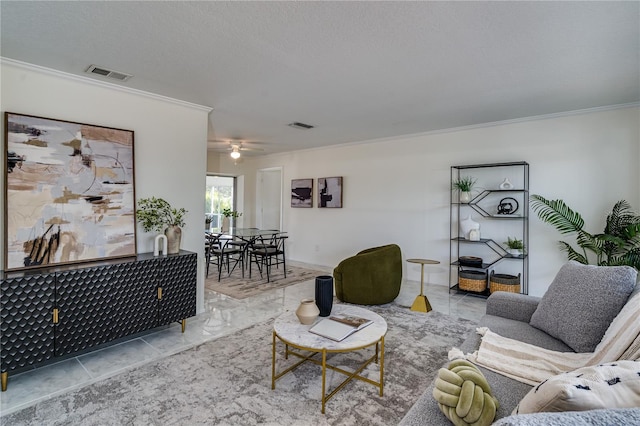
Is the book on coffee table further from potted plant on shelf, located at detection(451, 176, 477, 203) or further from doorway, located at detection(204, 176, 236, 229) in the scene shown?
doorway, located at detection(204, 176, 236, 229)

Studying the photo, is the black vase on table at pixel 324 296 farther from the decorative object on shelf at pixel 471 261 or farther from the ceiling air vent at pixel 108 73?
the decorative object on shelf at pixel 471 261

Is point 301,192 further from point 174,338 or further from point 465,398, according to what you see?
point 465,398

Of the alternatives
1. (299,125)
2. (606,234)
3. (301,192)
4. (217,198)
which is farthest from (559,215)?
(217,198)

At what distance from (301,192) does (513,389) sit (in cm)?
582

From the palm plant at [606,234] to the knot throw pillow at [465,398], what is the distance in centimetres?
337

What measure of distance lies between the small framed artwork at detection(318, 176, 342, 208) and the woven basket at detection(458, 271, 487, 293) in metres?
2.68

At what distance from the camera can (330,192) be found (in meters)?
6.48

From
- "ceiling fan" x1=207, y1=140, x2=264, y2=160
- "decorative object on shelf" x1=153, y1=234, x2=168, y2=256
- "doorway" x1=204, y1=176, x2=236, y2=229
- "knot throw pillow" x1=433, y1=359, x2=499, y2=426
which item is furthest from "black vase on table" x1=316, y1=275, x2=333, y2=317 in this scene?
"doorway" x1=204, y1=176, x2=236, y2=229

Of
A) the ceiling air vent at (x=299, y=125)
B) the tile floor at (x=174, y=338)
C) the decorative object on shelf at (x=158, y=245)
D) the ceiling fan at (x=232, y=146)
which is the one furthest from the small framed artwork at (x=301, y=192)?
the decorative object on shelf at (x=158, y=245)

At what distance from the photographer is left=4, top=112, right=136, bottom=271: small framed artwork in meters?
2.56

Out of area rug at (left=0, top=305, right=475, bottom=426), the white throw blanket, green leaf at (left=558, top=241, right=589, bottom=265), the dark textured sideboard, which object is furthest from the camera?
green leaf at (left=558, top=241, right=589, bottom=265)

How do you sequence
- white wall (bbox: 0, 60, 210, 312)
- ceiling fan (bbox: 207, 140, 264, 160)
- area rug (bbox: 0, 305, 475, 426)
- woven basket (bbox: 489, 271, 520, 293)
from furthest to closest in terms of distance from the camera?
ceiling fan (bbox: 207, 140, 264, 160) → woven basket (bbox: 489, 271, 520, 293) → white wall (bbox: 0, 60, 210, 312) → area rug (bbox: 0, 305, 475, 426)

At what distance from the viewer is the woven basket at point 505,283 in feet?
13.5

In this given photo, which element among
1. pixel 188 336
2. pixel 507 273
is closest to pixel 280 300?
pixel 188 336
